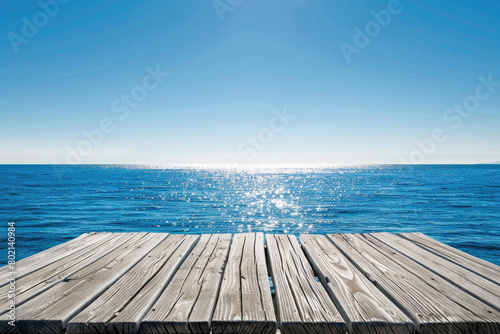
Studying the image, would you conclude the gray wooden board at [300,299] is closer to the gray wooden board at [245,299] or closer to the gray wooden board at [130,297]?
the gray wooden board at [245,299]

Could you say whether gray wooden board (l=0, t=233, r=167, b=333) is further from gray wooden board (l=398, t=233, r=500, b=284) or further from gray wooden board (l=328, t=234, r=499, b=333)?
gray wooden board (l=398, t=233, r=500, b=284)

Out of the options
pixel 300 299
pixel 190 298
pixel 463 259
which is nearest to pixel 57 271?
pixel 190 298

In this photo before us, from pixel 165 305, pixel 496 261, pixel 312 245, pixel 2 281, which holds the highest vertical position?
pixel 2 281

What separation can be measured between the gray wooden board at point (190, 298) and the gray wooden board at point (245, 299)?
7 centimetres

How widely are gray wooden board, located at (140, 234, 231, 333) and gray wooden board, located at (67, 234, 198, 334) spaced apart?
7 cm

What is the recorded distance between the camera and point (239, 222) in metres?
20.2

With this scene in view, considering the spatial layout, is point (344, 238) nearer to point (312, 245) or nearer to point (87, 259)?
point (312, 245)

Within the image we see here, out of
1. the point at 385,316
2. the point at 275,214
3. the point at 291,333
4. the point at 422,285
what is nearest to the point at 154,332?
the point at 291,333

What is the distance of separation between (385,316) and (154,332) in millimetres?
1438

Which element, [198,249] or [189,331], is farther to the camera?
[198,249]

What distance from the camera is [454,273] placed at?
2.59 metres

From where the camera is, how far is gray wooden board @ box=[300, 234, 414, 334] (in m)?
1.72

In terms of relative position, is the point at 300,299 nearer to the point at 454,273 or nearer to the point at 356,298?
the point at 356,298

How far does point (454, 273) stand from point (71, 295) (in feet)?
10.6
